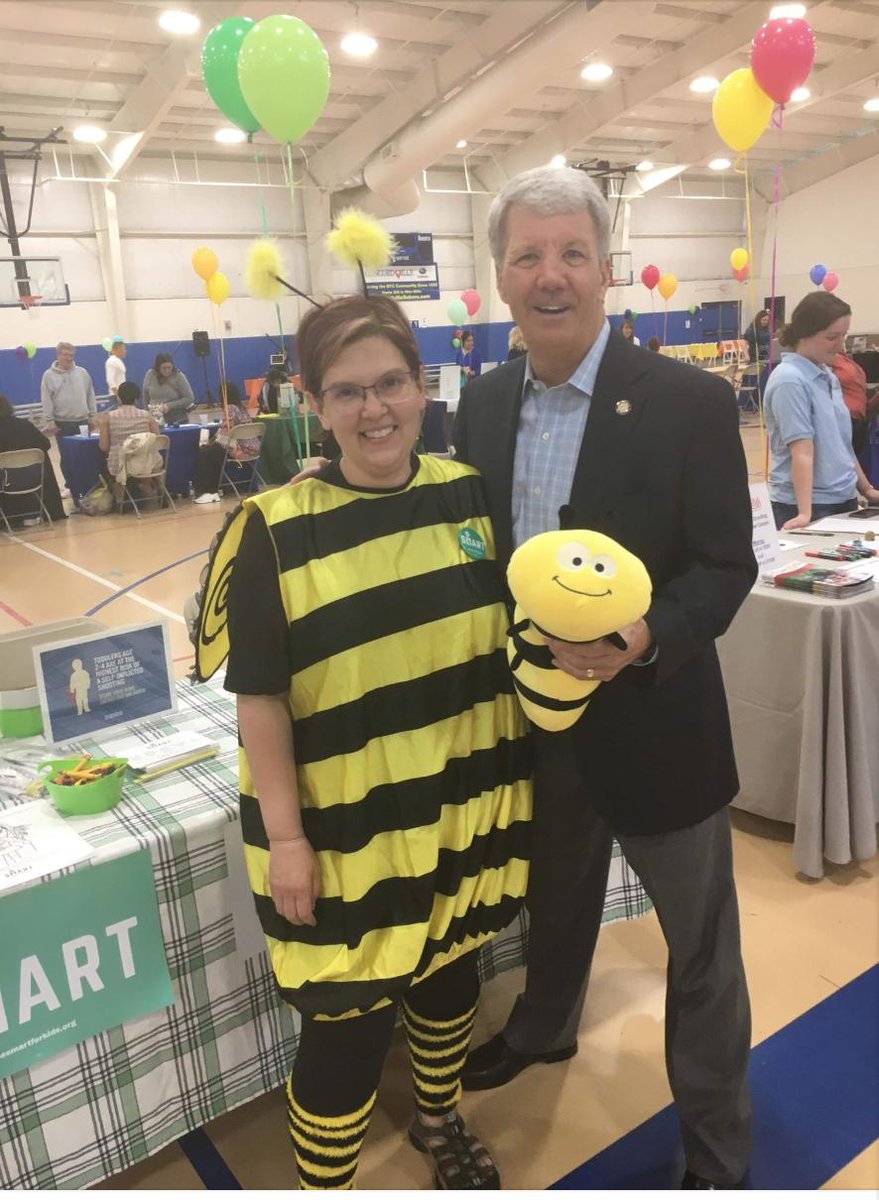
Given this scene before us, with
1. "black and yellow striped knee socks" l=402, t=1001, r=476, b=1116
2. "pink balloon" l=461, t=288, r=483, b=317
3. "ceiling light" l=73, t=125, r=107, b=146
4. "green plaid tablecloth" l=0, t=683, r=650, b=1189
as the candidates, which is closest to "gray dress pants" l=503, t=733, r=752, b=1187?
"black and yellow striped knee socks" l=402, t=1001, r=476, b=1116

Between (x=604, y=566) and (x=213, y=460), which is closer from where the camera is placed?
(x=604, y=566)

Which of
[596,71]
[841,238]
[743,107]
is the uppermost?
[596,71]

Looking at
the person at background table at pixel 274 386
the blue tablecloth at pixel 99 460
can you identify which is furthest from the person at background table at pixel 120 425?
the person at background table at pixel 274 386

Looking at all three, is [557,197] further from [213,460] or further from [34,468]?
[213,460]

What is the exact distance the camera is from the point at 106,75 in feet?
33.8

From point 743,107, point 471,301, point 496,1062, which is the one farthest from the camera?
point 471,301

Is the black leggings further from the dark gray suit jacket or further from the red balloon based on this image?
the red balloon

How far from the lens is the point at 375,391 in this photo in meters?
1.20

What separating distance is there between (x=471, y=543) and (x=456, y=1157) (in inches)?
43.9

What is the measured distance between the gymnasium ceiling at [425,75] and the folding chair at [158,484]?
392 centimetres

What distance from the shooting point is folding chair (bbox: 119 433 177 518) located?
322 inches

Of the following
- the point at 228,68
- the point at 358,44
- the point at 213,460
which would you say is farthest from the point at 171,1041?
the point at 358,44

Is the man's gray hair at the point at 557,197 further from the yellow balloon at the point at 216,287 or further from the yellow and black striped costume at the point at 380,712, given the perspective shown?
the yellow balloon at the point at 216,287

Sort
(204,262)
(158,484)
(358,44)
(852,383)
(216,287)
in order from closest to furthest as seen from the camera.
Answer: (852,383) → (158,484) → (358,44) → (204,262) → (216,287)
